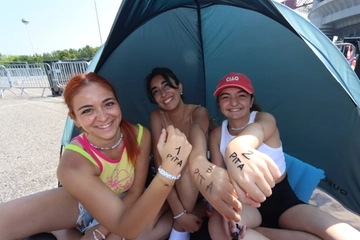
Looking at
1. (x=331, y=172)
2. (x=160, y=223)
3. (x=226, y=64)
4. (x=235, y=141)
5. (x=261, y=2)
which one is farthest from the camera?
(x=226, y=64)

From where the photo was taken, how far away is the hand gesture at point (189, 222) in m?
1.72

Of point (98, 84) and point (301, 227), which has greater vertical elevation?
point (98, 84)

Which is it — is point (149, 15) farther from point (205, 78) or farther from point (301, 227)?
point (301, 227)

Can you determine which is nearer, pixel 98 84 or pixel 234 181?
pixel 234 181

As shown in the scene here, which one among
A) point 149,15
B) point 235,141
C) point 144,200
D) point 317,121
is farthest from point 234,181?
point 149,15

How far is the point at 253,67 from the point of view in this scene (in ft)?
8.55

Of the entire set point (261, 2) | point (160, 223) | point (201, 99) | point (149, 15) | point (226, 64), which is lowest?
point (160, 223)

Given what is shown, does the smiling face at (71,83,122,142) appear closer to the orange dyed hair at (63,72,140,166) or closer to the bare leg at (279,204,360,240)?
the orange dyed hair at (63,72,140,166)

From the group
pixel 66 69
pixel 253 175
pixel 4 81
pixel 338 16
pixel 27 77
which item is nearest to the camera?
pixel 253 175

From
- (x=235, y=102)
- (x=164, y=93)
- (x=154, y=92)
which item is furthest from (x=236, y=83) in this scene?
(x=154, y=92)

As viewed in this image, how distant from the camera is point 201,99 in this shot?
3.03 metres

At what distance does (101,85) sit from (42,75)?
969cm

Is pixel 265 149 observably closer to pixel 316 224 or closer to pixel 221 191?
pixel 316 224

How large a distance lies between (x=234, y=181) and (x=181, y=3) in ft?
7.12
